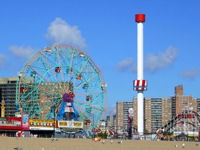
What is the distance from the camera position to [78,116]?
107375 mm

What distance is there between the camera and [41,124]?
4146 inches

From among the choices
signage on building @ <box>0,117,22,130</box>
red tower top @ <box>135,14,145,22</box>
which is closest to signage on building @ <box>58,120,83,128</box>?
signage on building @ <box>0,117,22,130</box>

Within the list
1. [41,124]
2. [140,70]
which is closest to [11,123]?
[41,124]

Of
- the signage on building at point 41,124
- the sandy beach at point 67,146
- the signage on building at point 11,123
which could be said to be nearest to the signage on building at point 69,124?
the signage on building at point 41,124

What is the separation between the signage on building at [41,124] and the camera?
104 m

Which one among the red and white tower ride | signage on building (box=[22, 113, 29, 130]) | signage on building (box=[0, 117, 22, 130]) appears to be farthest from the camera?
the red and white tower ride

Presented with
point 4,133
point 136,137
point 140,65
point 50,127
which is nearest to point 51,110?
point 50,127

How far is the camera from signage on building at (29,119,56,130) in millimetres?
104000

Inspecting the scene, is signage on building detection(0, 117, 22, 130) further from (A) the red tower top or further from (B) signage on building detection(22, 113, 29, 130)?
(A) the red tower top

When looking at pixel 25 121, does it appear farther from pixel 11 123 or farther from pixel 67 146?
pixel 67 146

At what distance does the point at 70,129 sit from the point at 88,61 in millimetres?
18938

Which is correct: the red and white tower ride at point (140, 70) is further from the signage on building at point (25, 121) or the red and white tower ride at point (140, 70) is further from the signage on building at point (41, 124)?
the signage on building at point (25, 121)

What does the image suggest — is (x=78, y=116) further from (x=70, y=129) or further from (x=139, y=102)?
(x=139, y=102)

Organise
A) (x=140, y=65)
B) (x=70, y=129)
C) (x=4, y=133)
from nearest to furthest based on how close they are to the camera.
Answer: (x=4, y=133) → (x=70, y=129) → (x=140, y=65)
